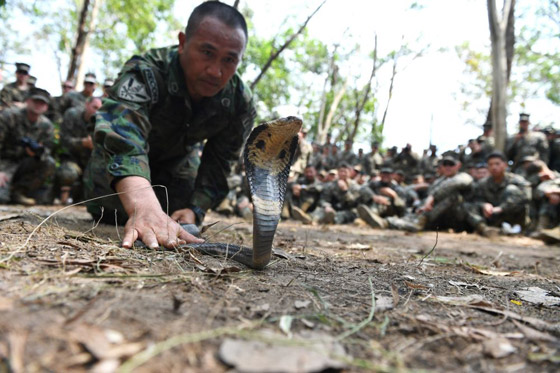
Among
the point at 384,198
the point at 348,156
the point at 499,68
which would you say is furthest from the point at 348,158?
the point at 499,68

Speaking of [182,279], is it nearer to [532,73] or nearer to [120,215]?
[120,215]

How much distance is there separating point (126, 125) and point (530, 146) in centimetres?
1067

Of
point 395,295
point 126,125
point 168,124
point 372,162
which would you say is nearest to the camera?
point 395,295

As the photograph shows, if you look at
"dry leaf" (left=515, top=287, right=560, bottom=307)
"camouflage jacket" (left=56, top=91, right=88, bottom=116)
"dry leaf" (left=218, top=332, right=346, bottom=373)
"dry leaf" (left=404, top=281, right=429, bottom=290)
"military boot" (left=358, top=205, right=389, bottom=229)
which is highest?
"camouflage jacket" (left=56, top=91, right=88, bottom=116)

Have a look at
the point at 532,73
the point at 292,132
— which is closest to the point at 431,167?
the point at 292,132

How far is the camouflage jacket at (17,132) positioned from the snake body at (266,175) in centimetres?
683

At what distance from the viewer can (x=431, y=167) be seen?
15.2m

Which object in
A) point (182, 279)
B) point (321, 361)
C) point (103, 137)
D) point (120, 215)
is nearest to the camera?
point (321, 361)

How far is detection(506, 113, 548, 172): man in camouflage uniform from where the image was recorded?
9938 mm

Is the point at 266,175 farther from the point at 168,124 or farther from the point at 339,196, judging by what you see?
the point at 339,196

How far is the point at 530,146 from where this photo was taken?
992cm

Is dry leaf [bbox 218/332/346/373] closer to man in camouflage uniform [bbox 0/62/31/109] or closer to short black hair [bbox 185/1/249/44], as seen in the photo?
short black hair [bbox 185/1/249/44]

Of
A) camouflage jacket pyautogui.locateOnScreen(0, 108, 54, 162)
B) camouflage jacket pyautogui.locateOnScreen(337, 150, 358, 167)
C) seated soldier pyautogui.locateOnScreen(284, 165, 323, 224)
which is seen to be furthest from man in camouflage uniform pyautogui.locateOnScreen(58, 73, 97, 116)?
camouflage jacket pyautogui.locateOnScreen(337, 150, 358, 167)

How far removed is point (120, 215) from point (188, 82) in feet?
4.38
